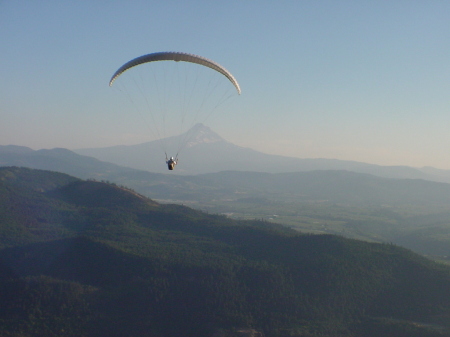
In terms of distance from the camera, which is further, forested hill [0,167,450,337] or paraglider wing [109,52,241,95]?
forested hill [0,167,450,337]

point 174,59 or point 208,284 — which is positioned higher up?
point 174,59

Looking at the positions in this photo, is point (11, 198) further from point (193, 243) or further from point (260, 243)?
point (260, 243)

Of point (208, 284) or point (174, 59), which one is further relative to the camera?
point (208, 284)

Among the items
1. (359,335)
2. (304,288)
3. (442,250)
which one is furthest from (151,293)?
(442,250)

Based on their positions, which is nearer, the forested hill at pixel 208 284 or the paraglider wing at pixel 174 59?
the paraglider wing at pixel 174 59

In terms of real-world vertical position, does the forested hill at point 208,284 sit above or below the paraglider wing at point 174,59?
below
